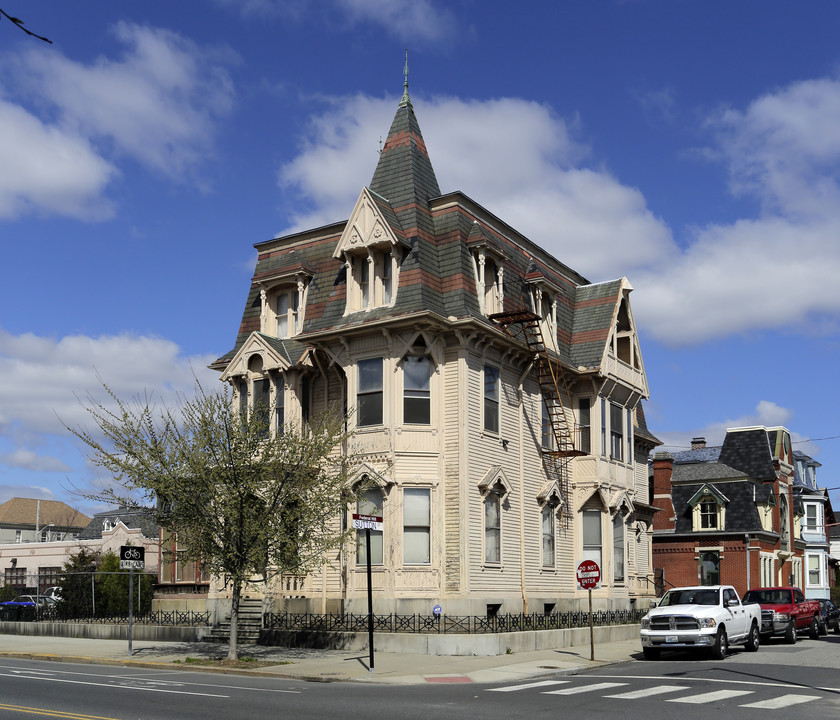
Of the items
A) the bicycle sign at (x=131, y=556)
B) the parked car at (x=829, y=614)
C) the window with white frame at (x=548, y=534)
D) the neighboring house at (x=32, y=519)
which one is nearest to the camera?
the bicycle sign at (x=131, y=556)

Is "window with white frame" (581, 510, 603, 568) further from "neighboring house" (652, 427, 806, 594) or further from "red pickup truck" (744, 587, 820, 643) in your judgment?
"neighboring house" (652, 427, 806, 594)

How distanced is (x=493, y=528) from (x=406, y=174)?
11.6 m

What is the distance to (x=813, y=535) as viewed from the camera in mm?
65938

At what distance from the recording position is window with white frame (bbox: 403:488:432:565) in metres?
26.9

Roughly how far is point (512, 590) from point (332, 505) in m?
8.27

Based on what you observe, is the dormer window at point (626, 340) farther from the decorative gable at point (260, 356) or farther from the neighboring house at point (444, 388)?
the decorative gable at point (260, 356)

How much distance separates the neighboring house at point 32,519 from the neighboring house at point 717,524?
7557 centimetres

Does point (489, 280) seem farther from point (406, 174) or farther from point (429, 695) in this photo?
point (429, 695)

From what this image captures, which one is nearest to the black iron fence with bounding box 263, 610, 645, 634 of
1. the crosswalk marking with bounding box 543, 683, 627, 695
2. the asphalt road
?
the asphalt road

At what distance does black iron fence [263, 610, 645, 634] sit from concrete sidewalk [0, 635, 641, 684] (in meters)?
1.11

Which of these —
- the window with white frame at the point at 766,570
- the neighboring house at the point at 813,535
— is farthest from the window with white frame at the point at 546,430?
the neighboring house at the point at 813,535

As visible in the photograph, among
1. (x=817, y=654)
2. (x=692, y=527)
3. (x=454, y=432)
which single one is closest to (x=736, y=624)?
(x=817, y=654)

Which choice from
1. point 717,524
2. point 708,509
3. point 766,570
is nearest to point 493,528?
point 717,524

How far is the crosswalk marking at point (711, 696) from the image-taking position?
15.2m
